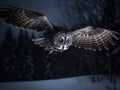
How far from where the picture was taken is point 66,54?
3.79 metres

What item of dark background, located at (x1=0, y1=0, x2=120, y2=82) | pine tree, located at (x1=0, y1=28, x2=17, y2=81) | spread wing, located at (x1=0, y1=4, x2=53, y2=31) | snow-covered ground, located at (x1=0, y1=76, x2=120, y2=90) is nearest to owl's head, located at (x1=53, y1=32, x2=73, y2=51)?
spread wing, located at (x1=0, y1=4, x2=53, y2=31)

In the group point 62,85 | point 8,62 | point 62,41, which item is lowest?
point 62,85

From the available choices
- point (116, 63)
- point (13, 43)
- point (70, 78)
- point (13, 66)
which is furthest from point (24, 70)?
point (116, 63)

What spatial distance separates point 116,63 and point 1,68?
1709 mm

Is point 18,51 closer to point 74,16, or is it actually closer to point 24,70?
point 24,70

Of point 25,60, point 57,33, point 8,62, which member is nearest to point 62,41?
point 57,33

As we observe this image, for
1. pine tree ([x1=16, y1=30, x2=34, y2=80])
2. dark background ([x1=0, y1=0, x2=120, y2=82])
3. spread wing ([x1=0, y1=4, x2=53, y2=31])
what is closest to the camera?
spread wing ([x1=0, y1=4, x2=53, y2=31])

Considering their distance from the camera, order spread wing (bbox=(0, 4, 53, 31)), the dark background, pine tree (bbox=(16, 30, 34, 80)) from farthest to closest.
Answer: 1. pine tree (bbox=(16, 30, 34, 80))
2. the dark background
3. spread wing (bbox=(0, 4, 53, 31))

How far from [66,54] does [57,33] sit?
1761 mm

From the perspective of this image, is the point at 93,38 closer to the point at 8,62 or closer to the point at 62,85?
the point at 62,85

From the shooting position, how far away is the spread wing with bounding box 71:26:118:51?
6.27 ft

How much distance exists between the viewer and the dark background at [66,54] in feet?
12.0

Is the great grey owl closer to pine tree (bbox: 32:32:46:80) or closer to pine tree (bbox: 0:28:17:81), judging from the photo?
pine tree (bbox: 32:32:46:80)

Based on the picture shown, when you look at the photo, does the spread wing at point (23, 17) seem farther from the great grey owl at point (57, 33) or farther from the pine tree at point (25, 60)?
the pine tree at point (25, 60)
